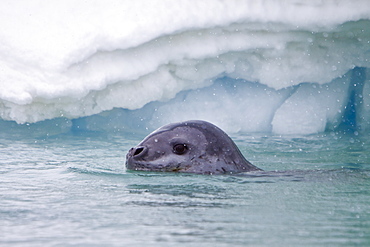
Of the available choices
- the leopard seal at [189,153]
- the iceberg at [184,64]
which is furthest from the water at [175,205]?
the iceberg at [184,64]

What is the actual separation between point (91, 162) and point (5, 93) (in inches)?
94.7

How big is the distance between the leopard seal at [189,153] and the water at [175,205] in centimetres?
17

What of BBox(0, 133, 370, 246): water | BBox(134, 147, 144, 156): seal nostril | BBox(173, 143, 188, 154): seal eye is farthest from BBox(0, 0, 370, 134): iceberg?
BBox(173, 143, 188, 154): seal eye

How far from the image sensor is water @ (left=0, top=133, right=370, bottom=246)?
9.13 feet

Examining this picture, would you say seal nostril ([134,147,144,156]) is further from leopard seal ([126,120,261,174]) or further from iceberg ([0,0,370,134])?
iceberg ([0,0,370,134])

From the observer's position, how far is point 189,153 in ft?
16.4

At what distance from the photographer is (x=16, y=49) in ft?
25.8

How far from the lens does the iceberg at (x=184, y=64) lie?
7.78m

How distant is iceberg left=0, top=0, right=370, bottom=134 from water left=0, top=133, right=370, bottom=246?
1.89m

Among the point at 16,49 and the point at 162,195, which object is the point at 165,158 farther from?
the point at 16,49

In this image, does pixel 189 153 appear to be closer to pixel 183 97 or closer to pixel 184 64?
pixel 184 64

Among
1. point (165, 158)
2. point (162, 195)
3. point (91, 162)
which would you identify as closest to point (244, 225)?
point (162, 195)

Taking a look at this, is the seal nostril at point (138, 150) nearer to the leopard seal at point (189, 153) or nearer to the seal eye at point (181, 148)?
the leopard seal at point (189, 153)

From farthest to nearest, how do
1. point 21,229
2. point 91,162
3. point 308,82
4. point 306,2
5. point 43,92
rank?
point 308,82 → point 306,2 → point 43,92 → point 91,162 → point 21,229
